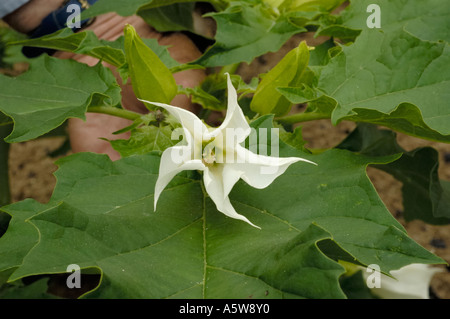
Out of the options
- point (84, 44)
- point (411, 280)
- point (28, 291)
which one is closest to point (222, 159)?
point (84, 44)

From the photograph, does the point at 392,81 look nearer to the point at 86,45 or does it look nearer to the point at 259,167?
the point at 259,167

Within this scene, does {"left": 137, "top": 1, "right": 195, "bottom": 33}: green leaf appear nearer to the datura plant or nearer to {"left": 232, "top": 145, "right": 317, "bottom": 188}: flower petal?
the datura plant

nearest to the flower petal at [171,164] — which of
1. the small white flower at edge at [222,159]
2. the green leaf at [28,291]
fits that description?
the small white flower at edge at [222,159]

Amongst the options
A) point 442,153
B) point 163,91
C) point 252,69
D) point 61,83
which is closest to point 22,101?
point 61,83

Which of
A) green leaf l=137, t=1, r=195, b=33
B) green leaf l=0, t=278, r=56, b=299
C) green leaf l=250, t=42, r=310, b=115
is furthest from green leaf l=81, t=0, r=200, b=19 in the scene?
green leaf l=0, t=278, r=56, b=299

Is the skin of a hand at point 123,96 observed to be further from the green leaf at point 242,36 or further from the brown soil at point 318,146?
the brown soil at point 318,146

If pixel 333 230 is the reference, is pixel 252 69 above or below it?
above
